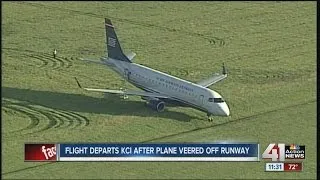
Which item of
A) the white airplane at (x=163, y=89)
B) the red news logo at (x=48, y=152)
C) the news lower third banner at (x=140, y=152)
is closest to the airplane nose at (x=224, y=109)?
the white airplane at (x=163, y=89)

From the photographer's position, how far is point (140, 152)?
72875mm

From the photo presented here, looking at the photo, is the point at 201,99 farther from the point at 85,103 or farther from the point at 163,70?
the point at 163,70

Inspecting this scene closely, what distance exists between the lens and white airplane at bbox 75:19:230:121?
81562 mm

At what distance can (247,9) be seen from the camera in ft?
419

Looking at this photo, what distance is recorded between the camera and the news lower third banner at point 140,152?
71.4 m

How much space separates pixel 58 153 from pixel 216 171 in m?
14.5

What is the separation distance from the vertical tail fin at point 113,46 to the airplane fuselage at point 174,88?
0.62 metres

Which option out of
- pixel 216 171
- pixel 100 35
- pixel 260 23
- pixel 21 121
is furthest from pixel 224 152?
pixel 260 23

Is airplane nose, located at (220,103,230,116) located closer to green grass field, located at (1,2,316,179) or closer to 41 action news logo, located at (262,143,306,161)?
green grass field, located at (1,2,316,179)

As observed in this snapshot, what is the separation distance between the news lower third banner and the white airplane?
7037 millimetres

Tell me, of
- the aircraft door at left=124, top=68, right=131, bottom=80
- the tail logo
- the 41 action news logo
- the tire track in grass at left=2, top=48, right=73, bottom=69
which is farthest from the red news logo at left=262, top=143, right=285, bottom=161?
the tire track in grass at left=2, top=48, right=73, bottom=69

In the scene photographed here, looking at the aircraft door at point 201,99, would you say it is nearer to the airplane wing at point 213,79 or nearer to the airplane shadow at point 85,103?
the airplane shadow at point 85,103

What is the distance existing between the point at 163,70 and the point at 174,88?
15.3 meters

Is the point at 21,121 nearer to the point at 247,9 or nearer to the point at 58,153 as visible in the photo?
the point at 58,153
